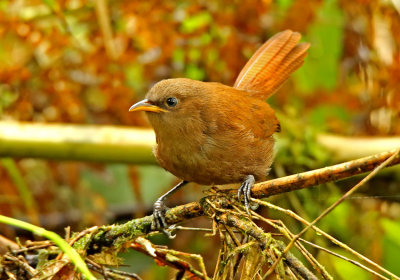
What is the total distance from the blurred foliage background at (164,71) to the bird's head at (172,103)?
156 cm

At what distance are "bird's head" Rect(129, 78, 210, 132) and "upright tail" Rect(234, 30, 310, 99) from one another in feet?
2.49

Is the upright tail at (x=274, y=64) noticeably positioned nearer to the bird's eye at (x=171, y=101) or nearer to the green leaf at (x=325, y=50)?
the bird's eye at (x=171, y=101)

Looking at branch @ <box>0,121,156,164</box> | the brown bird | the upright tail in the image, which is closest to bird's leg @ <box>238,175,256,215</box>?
the brown bird

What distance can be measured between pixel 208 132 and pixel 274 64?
1107mm

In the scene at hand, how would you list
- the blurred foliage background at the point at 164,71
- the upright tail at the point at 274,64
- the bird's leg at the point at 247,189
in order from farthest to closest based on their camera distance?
the blurred foliage background at the point at 164,71, the upright tail at the point at 274,64, the bird's leg at the point at 247,189

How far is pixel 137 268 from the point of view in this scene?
4898mm

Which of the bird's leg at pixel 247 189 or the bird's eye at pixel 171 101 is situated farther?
the bird's eye at pixel 171 101

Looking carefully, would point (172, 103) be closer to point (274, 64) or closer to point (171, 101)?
point (171, 101)

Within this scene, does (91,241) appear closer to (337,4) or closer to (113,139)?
(113,139)

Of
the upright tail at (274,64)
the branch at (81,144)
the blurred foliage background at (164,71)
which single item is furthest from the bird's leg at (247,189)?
the blurred foliage background at (164,71)

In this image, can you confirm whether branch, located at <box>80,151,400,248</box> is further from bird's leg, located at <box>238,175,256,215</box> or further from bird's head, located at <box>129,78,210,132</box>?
bird's head, located at <box>129,78,210,132</box>

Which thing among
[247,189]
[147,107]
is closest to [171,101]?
[147,107]

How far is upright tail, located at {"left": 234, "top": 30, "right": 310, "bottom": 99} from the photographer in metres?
3.78

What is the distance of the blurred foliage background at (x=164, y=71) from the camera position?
476 cm
